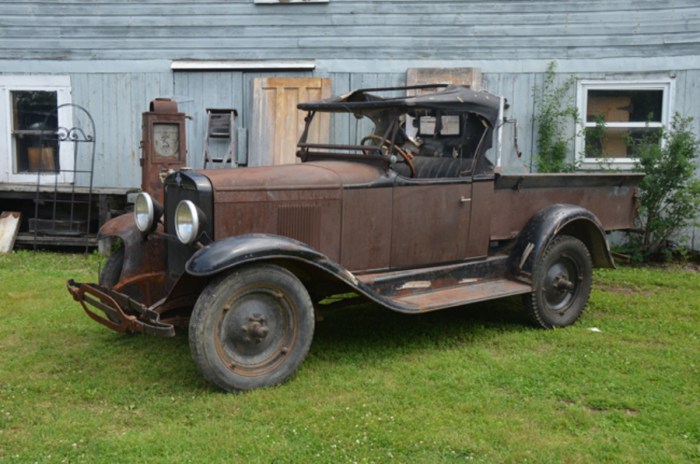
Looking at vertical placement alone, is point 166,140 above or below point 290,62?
below

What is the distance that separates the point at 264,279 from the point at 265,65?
18.1 ft

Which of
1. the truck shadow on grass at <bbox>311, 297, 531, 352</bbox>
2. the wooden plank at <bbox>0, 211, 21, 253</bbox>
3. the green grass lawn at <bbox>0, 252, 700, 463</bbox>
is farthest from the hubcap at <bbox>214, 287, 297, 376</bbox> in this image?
the wooden plank at <bbox>0, 211, 21, 253</bbox>

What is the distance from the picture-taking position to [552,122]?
8992mm

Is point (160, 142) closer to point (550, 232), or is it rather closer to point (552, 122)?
point (550, 232)

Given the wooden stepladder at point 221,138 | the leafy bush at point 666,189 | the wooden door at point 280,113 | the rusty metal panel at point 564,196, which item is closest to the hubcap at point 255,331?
the rusty metal panel at point 564,196

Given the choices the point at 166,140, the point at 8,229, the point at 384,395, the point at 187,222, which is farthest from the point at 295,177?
the point at 8,229

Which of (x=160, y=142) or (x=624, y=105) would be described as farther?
(x=624, y=105)

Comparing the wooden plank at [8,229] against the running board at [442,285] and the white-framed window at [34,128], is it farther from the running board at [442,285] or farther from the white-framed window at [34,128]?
the running board at [442,285]

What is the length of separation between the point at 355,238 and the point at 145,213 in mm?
1489

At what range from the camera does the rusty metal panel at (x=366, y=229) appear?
5.02 metres

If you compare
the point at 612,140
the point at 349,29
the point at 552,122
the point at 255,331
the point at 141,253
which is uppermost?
the point at 349,29

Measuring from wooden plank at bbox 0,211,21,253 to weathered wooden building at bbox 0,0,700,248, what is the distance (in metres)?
0.33

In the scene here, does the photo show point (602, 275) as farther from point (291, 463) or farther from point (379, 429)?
point (291, 463)

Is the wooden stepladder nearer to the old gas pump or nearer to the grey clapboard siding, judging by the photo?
the grey clapboard siding
